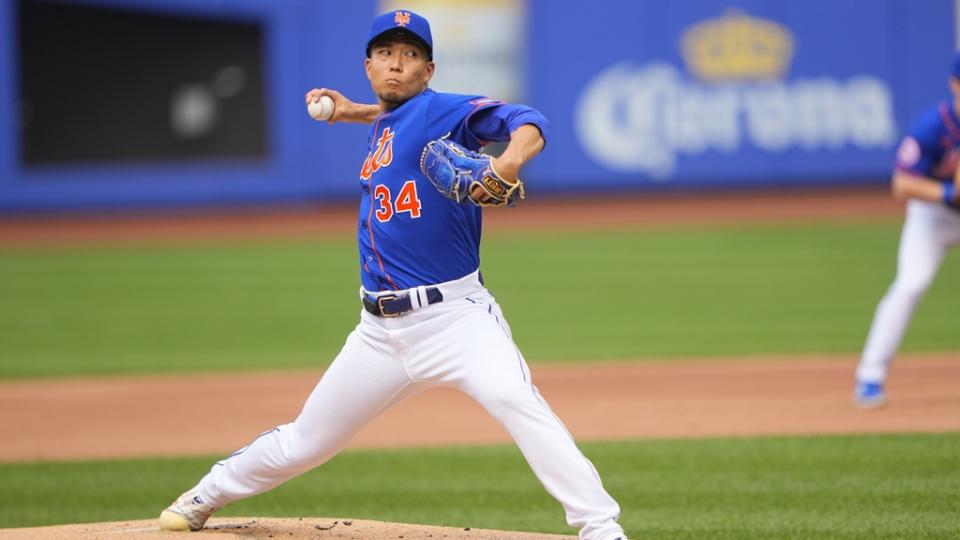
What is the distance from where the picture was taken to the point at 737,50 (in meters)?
22.3

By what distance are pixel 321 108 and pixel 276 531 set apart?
5.52 ft

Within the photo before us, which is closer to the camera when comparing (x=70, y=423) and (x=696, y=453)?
(x=696, y=453)

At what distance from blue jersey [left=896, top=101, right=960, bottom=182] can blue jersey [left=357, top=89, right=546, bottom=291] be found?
3.95 m

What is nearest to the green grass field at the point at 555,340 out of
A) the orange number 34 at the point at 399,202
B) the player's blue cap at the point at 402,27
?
the orange number 34 at the point at 399,202

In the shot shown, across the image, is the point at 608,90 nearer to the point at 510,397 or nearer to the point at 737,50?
the point at 737,50

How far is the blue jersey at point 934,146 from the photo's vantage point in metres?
7.51

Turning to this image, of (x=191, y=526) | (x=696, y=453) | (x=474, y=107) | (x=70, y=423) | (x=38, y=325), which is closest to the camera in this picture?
(x=474, y=107)

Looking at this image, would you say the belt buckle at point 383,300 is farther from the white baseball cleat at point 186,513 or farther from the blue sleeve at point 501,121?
the white baseball cleat at point 186,513

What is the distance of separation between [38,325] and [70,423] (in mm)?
4740

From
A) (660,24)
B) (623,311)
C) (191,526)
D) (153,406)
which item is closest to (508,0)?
(660,24)

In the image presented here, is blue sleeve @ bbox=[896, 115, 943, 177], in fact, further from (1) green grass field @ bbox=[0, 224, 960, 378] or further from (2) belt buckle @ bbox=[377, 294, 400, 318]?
(2) belt buckle @ bbox=[377, 294, 400, 318]

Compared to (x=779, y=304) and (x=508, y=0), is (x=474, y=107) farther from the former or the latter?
(x=508, y=0)

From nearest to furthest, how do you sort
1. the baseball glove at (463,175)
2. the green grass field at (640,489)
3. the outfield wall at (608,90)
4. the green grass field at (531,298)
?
the baseball glove at (463,175)
the green grass field at (640,489)
the green grass field at (531,298)
the outfield wall at (608,90)

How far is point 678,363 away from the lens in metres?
10.3
